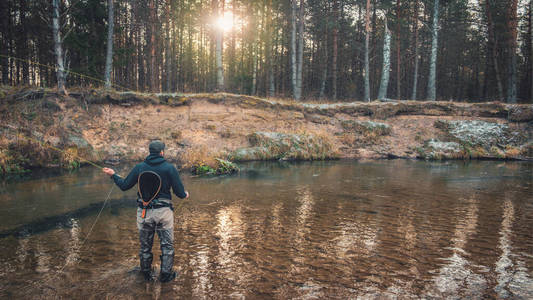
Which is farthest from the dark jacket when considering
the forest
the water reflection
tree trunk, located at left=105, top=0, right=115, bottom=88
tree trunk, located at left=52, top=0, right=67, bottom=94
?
tree trunk, located at left=105, top=0, right=115, bottom=88

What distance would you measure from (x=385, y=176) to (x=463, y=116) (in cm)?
1294

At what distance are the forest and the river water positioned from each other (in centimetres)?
887

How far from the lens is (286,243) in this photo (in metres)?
5.43

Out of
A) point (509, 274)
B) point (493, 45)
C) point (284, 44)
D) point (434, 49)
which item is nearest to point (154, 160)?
point (509, 274)

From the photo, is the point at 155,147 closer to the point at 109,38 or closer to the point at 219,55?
the point at 109,38

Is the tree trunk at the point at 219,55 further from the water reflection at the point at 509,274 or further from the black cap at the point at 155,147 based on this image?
the water reflection at the point at 509,274

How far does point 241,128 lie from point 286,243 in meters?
14.0

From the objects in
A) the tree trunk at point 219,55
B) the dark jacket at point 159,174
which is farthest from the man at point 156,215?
the tree trunk at point 219,55

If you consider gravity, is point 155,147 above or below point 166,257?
above

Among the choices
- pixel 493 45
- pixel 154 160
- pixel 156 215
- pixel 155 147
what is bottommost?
pixel 156 215

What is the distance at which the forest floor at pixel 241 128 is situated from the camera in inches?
584

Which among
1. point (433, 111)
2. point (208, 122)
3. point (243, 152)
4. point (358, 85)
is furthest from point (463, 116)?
point (358, 85)

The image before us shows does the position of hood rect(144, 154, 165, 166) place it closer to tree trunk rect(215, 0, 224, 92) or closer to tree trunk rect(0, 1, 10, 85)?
tree trunk rect(215, 0, 224, 92)

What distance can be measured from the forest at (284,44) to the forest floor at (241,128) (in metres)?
2.11
